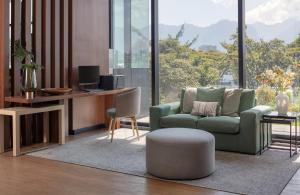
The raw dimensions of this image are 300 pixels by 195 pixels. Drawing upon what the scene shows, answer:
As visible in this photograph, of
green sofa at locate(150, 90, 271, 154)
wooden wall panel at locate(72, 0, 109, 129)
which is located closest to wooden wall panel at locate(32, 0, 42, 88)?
wooden wall panel at locate(72, 0, 109, 129)

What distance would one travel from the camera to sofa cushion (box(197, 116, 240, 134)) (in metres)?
5.02

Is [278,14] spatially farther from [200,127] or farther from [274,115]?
[200,127]

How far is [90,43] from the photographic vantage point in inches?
269

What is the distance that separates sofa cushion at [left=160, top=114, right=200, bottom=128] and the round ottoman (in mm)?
1227

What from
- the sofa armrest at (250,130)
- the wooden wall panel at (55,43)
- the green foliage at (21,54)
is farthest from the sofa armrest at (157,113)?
the green foliage at (21,54)

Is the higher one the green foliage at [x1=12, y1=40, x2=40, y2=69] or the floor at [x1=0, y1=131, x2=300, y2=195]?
the green foliage at [x1=12, y1=40, x2=40, y2=69]

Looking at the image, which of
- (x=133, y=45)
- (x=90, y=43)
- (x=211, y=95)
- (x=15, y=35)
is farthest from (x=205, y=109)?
(x=15, y=35)

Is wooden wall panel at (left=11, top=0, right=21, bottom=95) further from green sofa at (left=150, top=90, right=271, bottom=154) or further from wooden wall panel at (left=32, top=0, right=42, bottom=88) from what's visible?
green sofa at (left=150, top=90, right=271, bottom=154)

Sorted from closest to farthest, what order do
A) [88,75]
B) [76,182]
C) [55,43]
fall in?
[76,182]
[55,43]
[88,75]

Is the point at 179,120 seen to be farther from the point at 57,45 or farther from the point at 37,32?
the point at 37,32

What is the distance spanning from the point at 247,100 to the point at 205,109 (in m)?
0.64

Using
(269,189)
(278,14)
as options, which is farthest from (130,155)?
(278,14)

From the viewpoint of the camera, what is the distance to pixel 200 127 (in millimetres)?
5289

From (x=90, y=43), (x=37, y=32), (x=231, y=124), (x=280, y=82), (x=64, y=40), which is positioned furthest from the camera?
(x=90, y=43)
